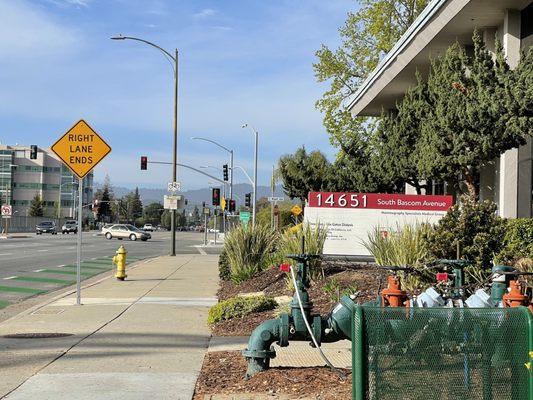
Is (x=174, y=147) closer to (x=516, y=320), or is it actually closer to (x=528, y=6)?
(x=528, y=6)

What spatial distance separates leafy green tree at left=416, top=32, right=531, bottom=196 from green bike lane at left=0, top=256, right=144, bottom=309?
436 inches

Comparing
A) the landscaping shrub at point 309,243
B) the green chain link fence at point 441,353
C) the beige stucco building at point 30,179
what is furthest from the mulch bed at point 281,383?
the beige stucco building at point 30,179

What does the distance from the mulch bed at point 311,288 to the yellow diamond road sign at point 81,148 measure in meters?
3.79

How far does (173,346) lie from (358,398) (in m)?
4.39

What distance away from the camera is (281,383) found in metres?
5.80

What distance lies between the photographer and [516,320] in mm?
4277

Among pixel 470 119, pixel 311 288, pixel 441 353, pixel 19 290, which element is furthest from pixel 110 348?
pixel 470 119

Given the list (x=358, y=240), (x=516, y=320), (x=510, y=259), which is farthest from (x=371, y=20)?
(x=516, y=320)

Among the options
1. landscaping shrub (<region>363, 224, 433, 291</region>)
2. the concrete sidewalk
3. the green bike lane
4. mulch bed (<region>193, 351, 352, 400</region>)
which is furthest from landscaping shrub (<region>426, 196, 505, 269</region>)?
the green bike lane

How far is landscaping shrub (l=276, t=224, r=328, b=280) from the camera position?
41.5ft

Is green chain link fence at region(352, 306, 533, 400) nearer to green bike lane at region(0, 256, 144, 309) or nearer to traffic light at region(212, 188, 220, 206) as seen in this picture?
green bike lane at region(0, 256, 144, 309)

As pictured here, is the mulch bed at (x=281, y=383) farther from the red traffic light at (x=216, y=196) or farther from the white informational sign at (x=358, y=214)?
the red traffic light at (x=216, y=196)

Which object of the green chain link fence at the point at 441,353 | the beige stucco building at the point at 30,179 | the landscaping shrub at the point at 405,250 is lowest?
the green chain link fence at the point at 441,353

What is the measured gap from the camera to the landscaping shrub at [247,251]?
15.6m
